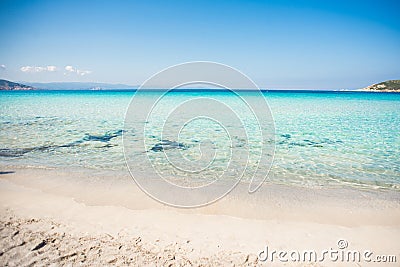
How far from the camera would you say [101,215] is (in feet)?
13.5

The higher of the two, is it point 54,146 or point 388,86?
point 388,86

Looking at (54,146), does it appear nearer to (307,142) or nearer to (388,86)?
(307,142)

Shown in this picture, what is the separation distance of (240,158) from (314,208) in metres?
3.60

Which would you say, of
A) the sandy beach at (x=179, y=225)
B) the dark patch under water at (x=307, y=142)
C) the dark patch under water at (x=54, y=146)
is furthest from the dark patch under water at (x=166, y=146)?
the dark patch under water at (x=307, y=142)

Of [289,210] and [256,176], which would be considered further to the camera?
[256,176]

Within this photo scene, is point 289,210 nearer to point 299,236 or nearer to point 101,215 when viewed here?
point 299,236

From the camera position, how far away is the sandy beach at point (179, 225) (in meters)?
3.06

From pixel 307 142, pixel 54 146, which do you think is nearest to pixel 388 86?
pixel 307 142

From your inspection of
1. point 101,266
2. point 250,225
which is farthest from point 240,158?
point 101,266

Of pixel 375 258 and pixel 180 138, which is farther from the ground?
pixel 180 138

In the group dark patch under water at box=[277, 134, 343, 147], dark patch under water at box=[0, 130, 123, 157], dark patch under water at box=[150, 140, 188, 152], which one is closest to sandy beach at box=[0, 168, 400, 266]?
dark patch under water at box=[0, 130, 123, 157]

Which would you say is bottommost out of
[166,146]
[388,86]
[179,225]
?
[179,225]

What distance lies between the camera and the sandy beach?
3.06m

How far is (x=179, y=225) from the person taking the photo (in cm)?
386
